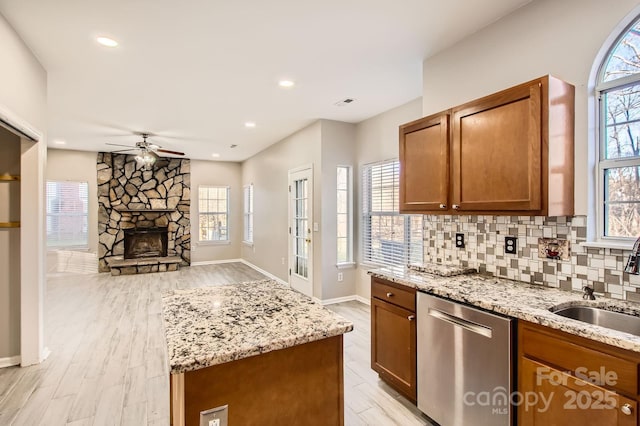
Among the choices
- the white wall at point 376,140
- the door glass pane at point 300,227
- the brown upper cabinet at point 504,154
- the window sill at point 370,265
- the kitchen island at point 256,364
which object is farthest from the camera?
the door glass pane at point 300,227

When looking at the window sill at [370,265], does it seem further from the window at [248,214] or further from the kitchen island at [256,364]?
the window at [248,214]

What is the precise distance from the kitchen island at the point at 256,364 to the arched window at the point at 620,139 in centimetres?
168

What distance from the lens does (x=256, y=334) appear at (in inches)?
48.9

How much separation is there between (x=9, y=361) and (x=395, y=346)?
3447 mm

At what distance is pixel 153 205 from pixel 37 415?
239 inches

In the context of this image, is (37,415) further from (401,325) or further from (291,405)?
(401,325)

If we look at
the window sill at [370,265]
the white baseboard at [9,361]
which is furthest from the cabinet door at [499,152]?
the white baseboard at [9,361]

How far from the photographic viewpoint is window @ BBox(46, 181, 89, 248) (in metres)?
6.73

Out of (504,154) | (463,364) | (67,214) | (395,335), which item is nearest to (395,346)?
(395,335)

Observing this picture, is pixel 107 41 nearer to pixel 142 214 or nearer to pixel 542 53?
pixel 542 53

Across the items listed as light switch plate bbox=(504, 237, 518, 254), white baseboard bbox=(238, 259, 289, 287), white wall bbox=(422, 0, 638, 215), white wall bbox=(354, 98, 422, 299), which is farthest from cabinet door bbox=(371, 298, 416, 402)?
white baseboard bbox=(238, 259, 289, 287)

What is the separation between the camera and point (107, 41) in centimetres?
253

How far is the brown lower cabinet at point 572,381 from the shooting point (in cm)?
121

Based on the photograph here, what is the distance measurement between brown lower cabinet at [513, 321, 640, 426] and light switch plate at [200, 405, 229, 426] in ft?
4.59
